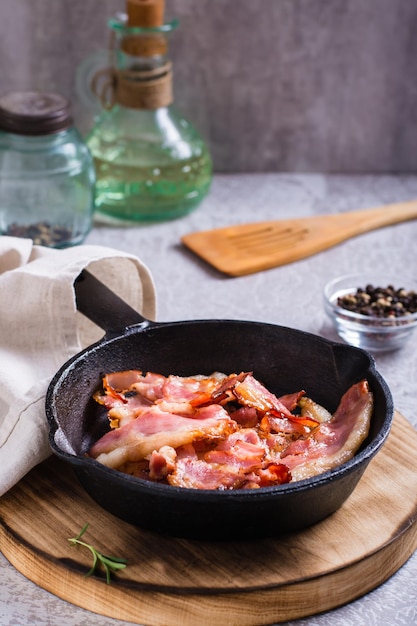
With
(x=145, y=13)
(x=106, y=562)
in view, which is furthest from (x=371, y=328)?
(x=145, y=13)

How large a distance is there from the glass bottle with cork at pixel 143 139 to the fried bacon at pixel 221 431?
698 mm

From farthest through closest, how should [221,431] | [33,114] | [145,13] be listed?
[145,13]
[33,114]
[221,431]

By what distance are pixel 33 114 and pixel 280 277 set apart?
1.69 ft

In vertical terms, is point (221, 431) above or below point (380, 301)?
above

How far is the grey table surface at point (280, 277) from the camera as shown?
900 millimetres

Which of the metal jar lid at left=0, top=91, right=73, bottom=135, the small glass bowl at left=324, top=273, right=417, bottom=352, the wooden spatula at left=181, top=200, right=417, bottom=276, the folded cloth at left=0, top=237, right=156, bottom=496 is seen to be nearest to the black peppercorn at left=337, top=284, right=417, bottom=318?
the small glass bowl at left=324, top=273, right=417, bottom=352

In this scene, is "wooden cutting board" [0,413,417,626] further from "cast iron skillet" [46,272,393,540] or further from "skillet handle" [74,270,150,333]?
"skillet handle" [74,270,150,333]

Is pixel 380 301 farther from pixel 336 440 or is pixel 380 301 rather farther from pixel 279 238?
pixel 336 440

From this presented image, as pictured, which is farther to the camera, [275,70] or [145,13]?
[275,70]

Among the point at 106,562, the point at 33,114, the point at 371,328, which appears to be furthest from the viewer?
the point at 33,114

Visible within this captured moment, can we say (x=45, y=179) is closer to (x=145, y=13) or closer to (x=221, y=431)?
(x=145, y=13)

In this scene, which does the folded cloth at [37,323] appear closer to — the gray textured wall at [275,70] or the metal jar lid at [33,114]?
the metal jar lid at [33,114]

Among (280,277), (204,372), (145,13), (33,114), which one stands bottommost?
(280,277)

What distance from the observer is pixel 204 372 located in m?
1.20
